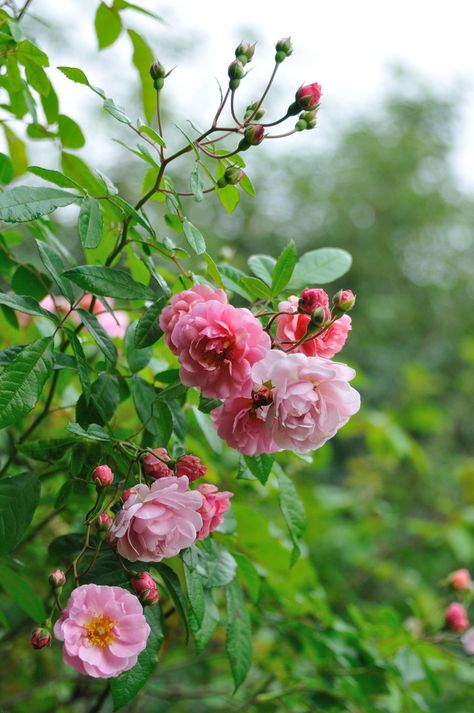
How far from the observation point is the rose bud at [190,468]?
59 cm

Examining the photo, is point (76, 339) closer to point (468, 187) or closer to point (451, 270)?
point (451, 270)

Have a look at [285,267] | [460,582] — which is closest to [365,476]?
[460,582]

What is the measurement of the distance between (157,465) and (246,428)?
2.9 inches

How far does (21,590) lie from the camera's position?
2.34 feet

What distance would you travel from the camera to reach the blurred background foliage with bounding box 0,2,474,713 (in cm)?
103

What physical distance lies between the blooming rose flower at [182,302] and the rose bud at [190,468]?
84mm

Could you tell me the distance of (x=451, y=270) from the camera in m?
4.12

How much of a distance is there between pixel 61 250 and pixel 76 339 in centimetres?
21

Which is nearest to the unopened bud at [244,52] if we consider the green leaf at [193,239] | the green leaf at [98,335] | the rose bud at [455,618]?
the green leaf at [193,239]

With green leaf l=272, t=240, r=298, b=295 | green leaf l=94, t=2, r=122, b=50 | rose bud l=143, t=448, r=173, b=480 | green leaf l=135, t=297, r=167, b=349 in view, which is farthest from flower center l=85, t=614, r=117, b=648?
green leaf l=94, t=2, r=122, b=50

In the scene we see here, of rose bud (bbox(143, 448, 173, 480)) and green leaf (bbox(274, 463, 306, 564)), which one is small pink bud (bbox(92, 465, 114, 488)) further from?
green leaf (bbox(274, 463, 306, 564))

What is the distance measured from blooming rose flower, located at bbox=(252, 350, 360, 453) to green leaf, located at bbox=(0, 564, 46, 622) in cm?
31

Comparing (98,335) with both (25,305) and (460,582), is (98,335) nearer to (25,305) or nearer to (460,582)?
(25,305)

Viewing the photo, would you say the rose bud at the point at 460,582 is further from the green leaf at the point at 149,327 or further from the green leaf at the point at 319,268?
the green leaf at the point at 149,327
